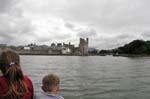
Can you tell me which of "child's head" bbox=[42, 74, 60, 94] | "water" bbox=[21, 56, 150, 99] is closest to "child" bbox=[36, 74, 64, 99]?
"child's head" bbox=[42, 74, 60, 94]

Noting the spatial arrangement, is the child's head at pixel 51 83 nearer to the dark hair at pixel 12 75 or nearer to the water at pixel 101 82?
the dark hair at pixel 12 75

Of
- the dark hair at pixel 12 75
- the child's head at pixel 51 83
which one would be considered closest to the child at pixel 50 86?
the child's head at pixel 51 83

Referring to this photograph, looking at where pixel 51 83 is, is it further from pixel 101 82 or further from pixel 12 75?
pixel 101 82

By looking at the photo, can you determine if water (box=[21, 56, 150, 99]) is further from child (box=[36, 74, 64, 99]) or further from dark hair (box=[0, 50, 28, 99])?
dark hair (box=[0, 50, 28, 99])

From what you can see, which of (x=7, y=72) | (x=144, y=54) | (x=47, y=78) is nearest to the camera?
(x=7, y=72)

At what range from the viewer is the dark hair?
371 cm

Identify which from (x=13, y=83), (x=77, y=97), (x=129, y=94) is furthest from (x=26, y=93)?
(x=129, y=94)

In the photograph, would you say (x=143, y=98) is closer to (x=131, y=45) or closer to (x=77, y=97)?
(x=77, y=97)

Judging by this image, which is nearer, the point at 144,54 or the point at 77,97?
the point at 77,97

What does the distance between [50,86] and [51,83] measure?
61mm

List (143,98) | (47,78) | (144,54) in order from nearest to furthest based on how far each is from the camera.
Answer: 1. (47,78)
2. (143,98)
3. (144,54)

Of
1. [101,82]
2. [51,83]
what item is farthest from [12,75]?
[101,82]

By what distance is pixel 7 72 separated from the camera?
373 centimetres

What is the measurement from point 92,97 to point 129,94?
8.06 feet
